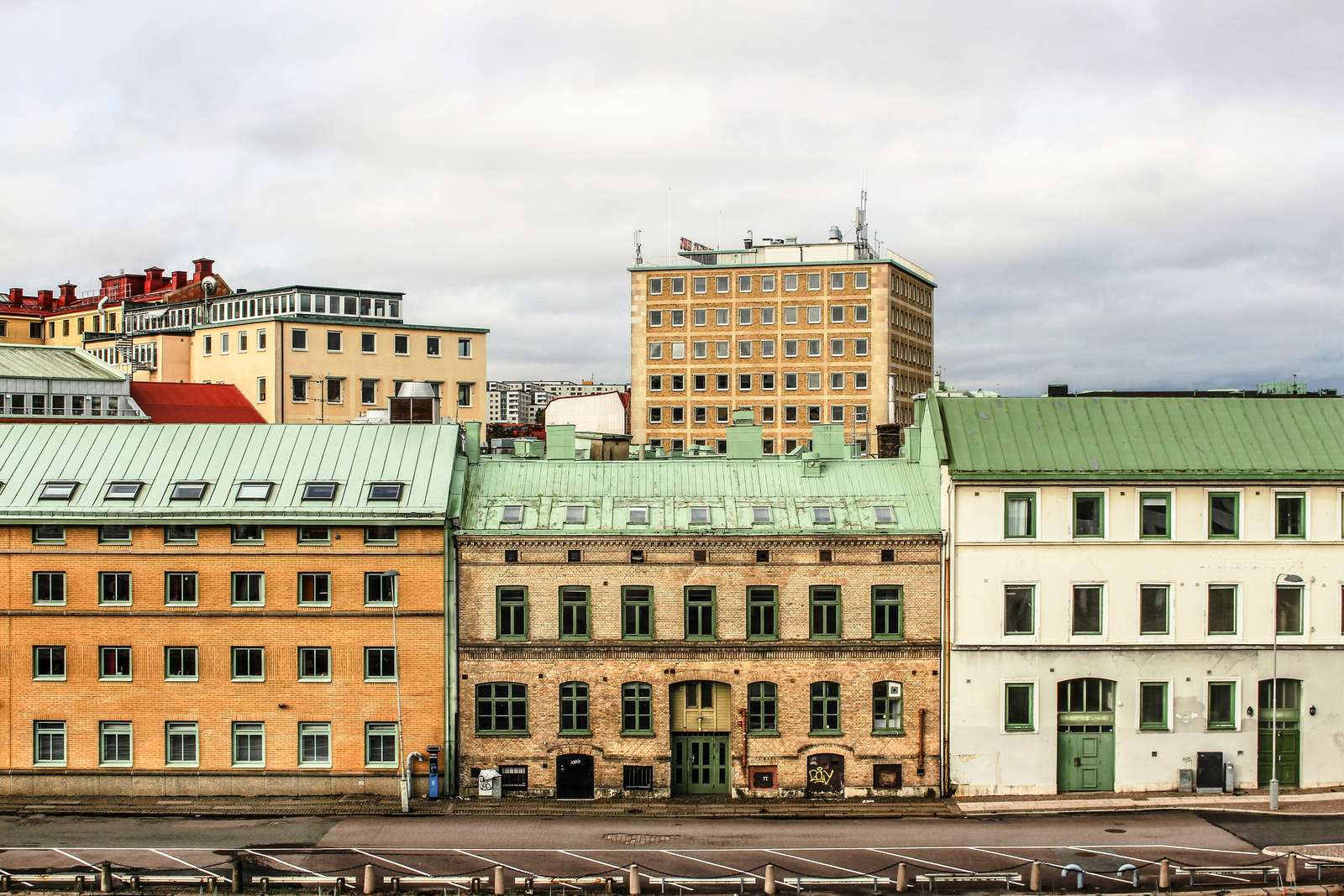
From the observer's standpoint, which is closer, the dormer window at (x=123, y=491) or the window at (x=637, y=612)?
the window at (x=637, y=612)

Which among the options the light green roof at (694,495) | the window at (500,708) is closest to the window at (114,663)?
the window at (500,708)

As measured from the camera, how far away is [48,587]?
5291cm

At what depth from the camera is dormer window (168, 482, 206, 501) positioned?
175ft

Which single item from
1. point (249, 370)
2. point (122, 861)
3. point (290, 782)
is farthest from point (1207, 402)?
point (249, 370)

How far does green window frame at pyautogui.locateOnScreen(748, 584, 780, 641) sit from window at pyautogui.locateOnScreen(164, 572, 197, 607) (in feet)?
68.4

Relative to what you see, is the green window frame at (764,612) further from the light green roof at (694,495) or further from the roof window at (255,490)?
the roof window at (255,490)

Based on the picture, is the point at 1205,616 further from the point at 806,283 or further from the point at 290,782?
the point at 806,283

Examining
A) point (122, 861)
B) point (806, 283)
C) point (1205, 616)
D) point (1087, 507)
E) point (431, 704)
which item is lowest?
point (122, 861)

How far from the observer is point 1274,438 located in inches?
2136

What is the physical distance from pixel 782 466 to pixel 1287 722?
21328 mm

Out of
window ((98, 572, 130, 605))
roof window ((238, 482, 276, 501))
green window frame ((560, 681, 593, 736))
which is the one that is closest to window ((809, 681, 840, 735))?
green window frame ((560, 681, 593, 736))

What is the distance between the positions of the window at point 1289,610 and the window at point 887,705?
1463 centimetres

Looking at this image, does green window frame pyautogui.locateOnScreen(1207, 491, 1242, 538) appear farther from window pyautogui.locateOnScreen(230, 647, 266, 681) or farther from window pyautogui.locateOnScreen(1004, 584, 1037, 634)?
window pyautogui.locateOnScreen(230, 647, 266, 681)

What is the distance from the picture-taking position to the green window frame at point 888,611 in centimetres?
5334
